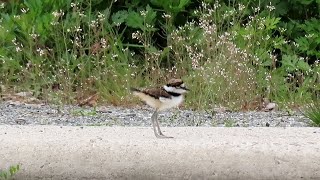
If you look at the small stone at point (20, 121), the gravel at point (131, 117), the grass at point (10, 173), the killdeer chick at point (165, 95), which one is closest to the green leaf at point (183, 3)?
the gravel at point (131, 117)

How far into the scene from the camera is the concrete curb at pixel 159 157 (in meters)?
4.60

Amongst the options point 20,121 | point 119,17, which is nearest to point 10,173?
point 20,121

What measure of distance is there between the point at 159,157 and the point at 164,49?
5.07 metres

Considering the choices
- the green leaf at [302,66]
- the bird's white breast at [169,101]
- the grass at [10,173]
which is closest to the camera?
the grass at [10,173]

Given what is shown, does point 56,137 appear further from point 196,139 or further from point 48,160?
point 196,139

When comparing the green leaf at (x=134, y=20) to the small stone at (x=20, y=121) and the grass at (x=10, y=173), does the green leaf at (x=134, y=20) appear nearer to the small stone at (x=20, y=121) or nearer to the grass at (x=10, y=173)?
the small stone at (x=20, y=121)

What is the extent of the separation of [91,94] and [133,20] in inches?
58.4

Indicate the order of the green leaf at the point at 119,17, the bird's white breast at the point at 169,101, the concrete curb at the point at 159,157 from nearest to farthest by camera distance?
the concrete curb at the point at 159,157
the bird's white breast at the point at 169,101
the green leaf at the point at 119,17

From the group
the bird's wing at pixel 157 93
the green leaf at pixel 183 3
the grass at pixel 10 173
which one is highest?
the bird's wing at pixel 157 93

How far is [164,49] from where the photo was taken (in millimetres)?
9672

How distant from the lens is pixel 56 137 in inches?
194

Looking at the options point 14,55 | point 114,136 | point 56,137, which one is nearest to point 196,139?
point 114,136

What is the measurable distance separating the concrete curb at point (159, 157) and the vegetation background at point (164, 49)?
333cm

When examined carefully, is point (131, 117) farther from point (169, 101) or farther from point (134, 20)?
point (134, 20)
